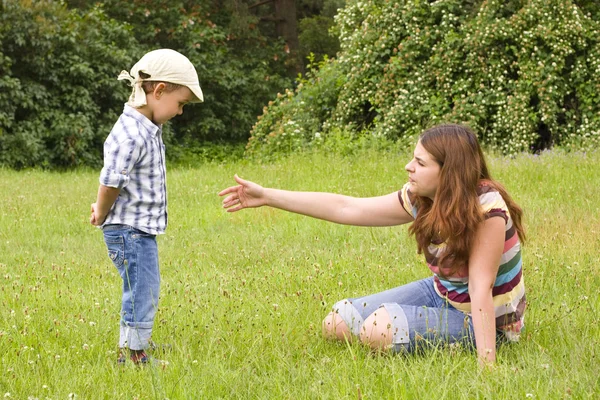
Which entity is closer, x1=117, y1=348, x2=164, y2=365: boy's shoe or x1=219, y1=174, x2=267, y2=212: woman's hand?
x1=117, y1=348, x2=164, y2=365: boy's shoe

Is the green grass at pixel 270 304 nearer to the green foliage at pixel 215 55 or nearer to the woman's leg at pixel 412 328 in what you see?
the woman's leg at pixel 412 328

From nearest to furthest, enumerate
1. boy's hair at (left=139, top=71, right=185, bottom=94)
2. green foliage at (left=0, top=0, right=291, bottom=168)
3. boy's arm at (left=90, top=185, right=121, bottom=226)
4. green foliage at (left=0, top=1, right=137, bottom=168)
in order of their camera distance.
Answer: boy's arm at (left=90, top=185, right=121, bottom=226)
boy's hair at (left=139, top=71, right=185, bottom=94)
green foliage at (left=0, top=1, right=137, bottom=168)
green foliage at (left=0, top=0, right=291, bottom=168)

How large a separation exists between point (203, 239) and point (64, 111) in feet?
37.4

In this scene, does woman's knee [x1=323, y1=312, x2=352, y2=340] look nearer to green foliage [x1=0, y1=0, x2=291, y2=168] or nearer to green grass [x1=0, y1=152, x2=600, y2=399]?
green grass [x1=0, y1=152, x2=600, y2=399]

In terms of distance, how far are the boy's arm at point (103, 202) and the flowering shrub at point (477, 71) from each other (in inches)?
331

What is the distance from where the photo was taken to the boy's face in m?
3.92

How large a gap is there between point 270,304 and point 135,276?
3.81 feet

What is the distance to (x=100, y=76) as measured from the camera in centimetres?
1822

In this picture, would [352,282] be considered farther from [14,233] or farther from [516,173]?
[516,173]

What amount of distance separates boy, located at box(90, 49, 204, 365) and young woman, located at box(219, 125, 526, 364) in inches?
16.1

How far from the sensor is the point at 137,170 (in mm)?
3850

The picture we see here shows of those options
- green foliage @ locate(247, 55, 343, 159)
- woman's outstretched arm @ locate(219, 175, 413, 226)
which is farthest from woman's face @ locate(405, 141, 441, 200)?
green foliage @ locate(247, 55, 343, 159)

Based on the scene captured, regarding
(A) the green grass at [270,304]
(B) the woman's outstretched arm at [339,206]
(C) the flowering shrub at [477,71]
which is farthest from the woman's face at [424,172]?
(C) the flowering shrub at [477,71]

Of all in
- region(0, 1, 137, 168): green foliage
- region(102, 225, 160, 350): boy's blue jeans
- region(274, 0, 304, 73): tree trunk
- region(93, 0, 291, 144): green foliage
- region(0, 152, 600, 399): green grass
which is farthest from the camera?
region(274, 0, 304, 73): tree trunk
